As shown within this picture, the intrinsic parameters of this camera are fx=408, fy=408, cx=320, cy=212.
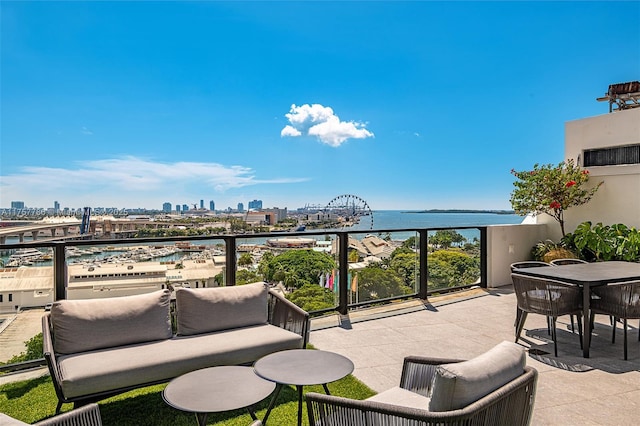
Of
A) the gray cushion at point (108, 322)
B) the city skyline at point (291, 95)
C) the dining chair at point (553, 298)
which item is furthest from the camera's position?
the city skyline at point (291, 95)

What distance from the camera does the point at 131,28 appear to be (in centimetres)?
1416

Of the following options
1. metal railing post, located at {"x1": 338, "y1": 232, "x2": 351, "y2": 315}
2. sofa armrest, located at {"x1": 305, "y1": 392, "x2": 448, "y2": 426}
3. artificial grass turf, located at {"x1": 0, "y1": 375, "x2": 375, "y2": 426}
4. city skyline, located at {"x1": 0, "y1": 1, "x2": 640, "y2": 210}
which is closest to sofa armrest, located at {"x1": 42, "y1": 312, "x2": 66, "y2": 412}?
artificial grass turf, located at {"x1": 0, "y1": 375, "x2": 375, "y2": 426}

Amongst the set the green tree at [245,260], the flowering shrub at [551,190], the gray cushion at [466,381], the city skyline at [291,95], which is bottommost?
the gray cushion at [466,381]

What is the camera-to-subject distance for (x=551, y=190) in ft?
26.1

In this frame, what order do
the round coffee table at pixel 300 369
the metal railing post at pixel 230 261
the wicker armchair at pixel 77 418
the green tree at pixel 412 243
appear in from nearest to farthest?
the wicker armchair at pixel 77 418 → the round coffee table at pixel 300 369 → the metal railing post at pixel 230 261 → the green tree at pixel 412 243

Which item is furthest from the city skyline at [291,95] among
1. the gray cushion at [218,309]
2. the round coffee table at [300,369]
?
the round coffee table at [300,369]

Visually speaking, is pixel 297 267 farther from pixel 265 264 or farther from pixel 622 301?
pixel 622 301

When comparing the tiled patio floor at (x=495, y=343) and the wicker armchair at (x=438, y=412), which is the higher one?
the wicker armchair at (x=438, y=412)

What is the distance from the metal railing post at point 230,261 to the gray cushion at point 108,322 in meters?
1.16

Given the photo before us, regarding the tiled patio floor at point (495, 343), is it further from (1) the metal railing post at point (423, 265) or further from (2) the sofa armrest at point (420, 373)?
(2) the sofa armrest at point (420, 373)

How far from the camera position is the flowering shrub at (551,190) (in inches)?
311

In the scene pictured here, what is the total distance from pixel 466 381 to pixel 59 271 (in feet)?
12.5

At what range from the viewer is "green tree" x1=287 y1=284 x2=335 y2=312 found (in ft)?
17.0

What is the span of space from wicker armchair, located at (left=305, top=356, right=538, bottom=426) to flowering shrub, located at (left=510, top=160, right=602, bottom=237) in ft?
23.2
